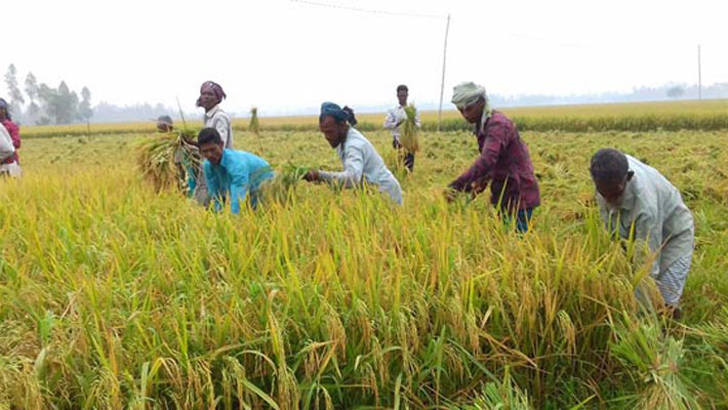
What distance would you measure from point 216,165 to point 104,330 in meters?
2.12

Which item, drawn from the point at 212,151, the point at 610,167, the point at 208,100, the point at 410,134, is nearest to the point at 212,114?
the point at 208,100

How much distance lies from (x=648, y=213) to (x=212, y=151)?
2688 mm

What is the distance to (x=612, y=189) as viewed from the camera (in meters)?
2.24

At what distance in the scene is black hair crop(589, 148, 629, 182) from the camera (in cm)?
219

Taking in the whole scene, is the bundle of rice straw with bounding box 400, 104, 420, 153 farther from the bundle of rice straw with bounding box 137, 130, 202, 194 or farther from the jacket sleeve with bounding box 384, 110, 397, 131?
the bundle of rice straw with bounding box 137, 130, 202, 194

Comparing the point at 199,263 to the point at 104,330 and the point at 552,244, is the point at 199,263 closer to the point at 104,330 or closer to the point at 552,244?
the point at 104,330

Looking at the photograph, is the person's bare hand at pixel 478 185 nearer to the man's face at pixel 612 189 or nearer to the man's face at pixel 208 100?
the man's face at pixel 612 189

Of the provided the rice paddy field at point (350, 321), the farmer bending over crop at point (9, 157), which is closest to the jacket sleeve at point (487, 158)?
the rice paddy field at point (350, 321)

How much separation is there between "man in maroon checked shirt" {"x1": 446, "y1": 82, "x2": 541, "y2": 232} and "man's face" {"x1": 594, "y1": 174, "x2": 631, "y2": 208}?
2.75 feet

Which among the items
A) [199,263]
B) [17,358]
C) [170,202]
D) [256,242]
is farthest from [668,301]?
[170,202]

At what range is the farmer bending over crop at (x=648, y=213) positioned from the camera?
A: 2229 millimetres

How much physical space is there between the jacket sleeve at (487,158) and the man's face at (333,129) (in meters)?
0.86

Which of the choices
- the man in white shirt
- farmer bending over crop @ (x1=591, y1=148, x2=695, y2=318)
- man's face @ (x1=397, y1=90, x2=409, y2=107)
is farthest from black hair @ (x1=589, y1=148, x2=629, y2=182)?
man's face @ (x1=397, y1=90, x2=409, y2=107)

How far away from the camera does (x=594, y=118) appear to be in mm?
21375
